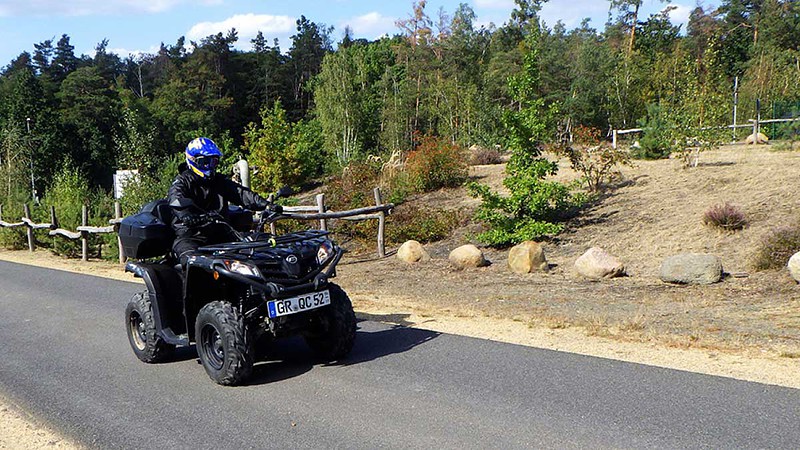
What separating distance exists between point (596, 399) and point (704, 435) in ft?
3.17

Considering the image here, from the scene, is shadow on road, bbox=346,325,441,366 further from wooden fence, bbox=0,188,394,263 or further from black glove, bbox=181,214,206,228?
wooden fence, bbox=0,188,394,263

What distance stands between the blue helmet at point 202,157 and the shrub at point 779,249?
27.9 feet

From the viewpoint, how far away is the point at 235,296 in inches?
269

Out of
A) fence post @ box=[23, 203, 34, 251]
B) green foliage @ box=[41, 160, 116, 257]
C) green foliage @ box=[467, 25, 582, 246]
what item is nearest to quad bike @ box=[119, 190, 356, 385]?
green foliage @ box=[467, 25, 582, 246]

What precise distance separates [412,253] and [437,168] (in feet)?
24.0

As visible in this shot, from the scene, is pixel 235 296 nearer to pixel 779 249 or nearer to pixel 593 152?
pixel 779 249

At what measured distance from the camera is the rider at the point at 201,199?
6.89 m

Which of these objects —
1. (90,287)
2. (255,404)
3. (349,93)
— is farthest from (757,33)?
(255,404)

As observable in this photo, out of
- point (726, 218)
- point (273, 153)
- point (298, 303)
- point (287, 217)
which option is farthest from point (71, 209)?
point (726, 218)

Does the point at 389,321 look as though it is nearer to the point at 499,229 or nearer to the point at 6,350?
the point at 6,350

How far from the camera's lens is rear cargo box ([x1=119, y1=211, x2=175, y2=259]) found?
711cm

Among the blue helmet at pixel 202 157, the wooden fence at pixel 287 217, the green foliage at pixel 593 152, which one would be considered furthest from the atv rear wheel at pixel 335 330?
the green foliage at pixel 593 152

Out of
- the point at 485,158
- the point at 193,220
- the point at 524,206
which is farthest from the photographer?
the point at 485,158

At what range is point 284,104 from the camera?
83875mm
